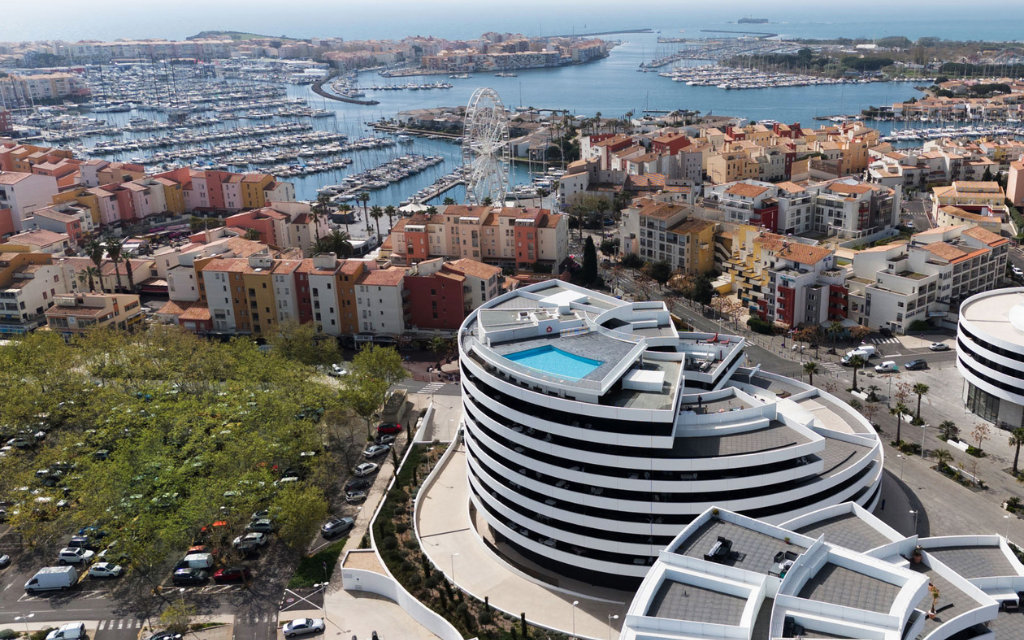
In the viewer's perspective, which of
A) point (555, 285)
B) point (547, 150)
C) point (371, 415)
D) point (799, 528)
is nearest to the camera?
point (799, 528)

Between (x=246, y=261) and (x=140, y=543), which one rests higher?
(x=246, y=261)

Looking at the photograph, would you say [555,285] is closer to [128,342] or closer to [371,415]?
[371,415]

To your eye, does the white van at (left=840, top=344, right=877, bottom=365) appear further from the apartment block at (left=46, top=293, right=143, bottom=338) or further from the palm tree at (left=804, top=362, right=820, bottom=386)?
the apartment block at (left=46, top=293, right=143, bottom=338)

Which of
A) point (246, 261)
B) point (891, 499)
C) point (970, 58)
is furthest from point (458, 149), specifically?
point (970, 58)

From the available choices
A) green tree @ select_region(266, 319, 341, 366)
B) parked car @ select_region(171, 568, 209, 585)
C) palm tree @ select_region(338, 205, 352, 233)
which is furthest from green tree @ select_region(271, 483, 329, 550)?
palm tree @ select_region(338, 205, 352, 233)

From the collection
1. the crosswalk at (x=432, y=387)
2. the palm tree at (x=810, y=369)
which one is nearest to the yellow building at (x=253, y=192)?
the crosswalk at (x=432, y=387)

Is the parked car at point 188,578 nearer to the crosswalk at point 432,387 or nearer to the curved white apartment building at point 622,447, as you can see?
the curved white apartment building at point 622,447
